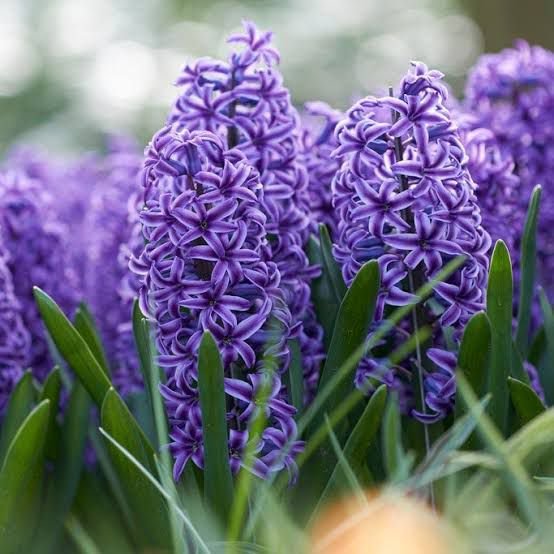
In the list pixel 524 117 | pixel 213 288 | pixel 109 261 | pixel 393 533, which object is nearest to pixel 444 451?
pixel 393 533

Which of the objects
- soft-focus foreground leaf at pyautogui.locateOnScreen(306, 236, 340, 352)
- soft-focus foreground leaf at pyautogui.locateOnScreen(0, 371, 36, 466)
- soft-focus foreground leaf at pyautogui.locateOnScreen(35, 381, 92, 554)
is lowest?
soft-focus foreground leaf at pyautogui.locateOnScreen(35, 381, 92, 554)

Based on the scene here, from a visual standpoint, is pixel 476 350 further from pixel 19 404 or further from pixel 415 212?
pixel 19 404

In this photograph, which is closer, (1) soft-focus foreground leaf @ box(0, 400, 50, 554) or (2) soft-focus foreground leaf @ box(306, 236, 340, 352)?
A: (1) soft-focus foreground leaf @ box(0, 400, 50, 554)

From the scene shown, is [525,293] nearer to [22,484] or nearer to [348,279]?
[348,279]

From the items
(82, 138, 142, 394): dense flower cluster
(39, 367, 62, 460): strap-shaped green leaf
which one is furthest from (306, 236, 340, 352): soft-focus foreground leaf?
(82, 138, 142, 394): dense flower cluster

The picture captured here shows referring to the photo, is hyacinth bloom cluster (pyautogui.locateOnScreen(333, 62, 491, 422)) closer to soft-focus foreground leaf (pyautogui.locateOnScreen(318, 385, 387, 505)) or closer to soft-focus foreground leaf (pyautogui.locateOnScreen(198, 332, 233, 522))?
soft-focus foreground leaf (pyautogui.locateOnScreen(318, 385, 387, 505))

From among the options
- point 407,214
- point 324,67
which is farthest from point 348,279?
point 324,67

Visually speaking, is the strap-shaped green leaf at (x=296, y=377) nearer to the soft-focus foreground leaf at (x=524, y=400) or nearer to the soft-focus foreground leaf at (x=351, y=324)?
the soft-focus foreground leaf at (x=351, y=324)

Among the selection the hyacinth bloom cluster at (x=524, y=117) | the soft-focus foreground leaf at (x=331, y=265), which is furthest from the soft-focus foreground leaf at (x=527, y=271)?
the soft-focus foreground leaf at (x=331, y=265)
